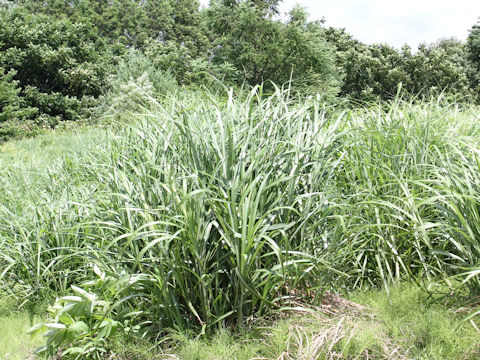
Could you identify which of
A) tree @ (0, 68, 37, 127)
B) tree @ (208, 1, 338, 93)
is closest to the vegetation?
tree @ (0, 68, 37, 127)

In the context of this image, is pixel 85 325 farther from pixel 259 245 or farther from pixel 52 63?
pixel 52 63

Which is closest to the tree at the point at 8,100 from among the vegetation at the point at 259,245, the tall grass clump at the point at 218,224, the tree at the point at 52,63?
the tree at the point at 52,63

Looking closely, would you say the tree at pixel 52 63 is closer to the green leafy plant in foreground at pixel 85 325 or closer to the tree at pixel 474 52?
the green leafy plant in foreground at pixel 85 325

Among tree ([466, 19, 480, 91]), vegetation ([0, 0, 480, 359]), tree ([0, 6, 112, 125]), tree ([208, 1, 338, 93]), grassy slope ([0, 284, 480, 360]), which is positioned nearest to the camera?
grassy slope ([0, 284, 480, 360])

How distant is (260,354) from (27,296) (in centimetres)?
163

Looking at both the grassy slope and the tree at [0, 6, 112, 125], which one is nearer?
the grassy slope

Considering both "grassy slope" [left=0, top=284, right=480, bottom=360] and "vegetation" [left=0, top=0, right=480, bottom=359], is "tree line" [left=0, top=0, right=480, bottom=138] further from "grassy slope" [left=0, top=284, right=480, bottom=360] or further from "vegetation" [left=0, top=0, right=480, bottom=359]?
"grassy slope" [left=0, top=284, right=480, bottom=360]

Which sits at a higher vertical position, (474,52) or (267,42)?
(474,52)

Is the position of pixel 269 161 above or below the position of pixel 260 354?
above

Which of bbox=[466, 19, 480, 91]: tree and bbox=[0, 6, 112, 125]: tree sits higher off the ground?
bbox=[466, 19, 480, 91]: tree

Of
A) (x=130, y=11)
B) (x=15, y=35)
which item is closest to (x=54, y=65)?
(x=15, y=35)

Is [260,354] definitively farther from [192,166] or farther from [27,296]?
[27,296]

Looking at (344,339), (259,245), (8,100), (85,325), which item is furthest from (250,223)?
(8,100)

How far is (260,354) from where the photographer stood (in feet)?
6.10
